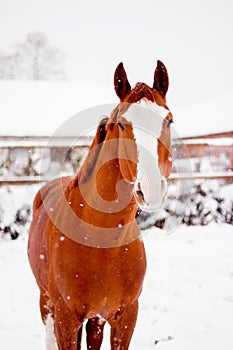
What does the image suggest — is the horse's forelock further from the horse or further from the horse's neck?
the horse's neck

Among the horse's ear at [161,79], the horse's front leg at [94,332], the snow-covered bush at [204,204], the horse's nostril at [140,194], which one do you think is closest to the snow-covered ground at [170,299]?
the horse's front leg at [94,332]

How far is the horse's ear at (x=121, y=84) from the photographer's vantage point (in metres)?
1.75

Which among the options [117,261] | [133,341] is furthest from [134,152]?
[133,341]

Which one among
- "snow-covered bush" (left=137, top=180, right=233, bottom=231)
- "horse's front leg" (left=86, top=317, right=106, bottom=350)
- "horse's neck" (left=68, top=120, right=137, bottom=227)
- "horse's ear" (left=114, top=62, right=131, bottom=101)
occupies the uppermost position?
"horse's ear" (left=114, top=62, right=131, bottom=101)

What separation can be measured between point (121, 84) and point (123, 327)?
4.49ft

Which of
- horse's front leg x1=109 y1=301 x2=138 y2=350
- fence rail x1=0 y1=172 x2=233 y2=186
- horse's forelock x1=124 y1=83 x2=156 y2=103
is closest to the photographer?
horse's forelock x1=124 y1=83 x2=156 y2=103

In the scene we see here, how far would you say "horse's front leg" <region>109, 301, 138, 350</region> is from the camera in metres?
2.04

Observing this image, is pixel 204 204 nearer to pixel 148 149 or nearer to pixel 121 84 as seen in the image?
pixel 121 84

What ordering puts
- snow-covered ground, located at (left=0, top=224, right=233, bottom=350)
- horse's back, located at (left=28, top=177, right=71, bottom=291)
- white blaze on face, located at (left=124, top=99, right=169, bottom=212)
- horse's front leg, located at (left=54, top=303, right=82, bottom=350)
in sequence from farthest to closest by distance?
snow-covered ground, located at (left=0, top=224, right=233, bottom=350) → horse's back, located at (left=28, top=177, right=71, bottom=291) → horse's front leg, located at (left=54, top=303, right=82, bottom=350) → white blaze on face, located at (left=124, top=99, right=169, bottom=212)

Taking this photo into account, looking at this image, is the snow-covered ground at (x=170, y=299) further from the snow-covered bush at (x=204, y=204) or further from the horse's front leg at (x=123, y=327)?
the snow-covered bush at (x=204, y=204)

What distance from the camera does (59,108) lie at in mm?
19031

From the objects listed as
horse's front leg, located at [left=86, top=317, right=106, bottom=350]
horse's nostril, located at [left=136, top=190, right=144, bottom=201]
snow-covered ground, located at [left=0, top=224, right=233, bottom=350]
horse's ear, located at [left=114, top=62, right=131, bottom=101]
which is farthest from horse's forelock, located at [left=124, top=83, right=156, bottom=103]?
snow-covered ground, located at [left=0, top=224, right=233, bottom=350]

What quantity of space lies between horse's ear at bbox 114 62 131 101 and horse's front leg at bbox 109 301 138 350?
1.20 metres

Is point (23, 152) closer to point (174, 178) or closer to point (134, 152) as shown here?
point (174, 178)
